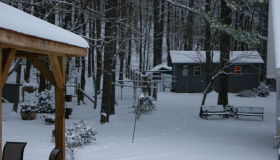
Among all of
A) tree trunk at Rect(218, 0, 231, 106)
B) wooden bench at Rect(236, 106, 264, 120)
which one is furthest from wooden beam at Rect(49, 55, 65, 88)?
tree trunk at Rect(218, 0, 231, 106)

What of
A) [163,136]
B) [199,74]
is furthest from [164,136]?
[199,74]

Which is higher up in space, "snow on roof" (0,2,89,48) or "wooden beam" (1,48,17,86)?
"snow on roof" (0,2,89,48)

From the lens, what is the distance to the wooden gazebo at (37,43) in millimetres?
3814

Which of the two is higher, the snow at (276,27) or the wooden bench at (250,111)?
the snow at (276,27)

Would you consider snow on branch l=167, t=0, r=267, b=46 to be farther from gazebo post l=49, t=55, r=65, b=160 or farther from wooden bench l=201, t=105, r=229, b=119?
gazebo post l=49, t=55, r=65, b=160

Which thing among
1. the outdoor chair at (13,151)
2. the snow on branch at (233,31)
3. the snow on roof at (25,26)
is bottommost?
the outdoor chair at (13,151)

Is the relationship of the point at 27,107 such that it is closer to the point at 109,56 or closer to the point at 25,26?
the point at 109,56

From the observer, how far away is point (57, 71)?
5.84 meters

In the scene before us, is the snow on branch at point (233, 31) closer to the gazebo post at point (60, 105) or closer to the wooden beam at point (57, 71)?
the gazebo post at point (60, 105)

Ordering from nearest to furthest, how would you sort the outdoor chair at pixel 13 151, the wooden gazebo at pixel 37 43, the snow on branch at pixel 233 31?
the wooden gazebo at pixel 37 43
the outdoor chair at pixel 13 151
the snow on branch at pixel 233 31

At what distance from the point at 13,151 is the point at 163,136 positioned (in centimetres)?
657

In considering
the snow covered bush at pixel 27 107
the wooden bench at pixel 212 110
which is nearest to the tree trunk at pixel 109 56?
the snow covered bush at pixel 27 107

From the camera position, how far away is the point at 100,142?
31.8 ft

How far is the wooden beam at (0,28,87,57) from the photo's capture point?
3.69 m
